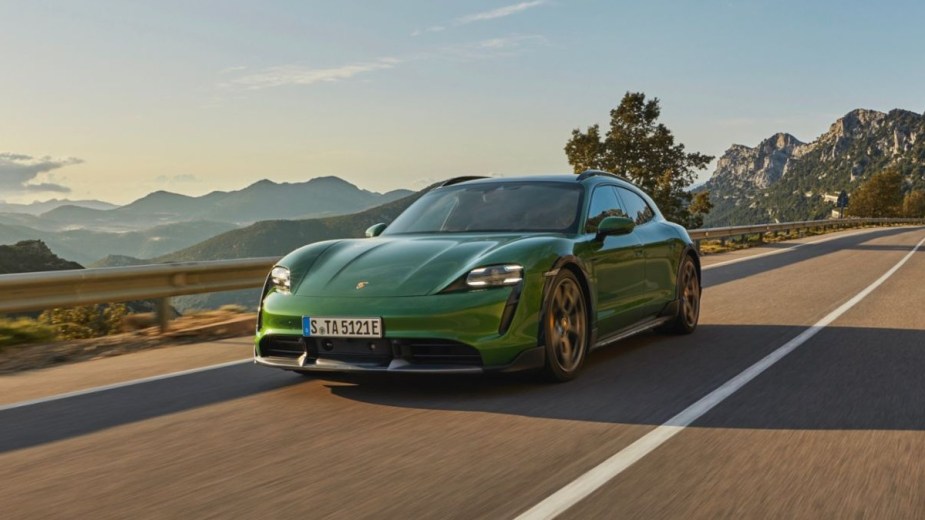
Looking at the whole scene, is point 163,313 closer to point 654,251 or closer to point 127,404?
point 127,404

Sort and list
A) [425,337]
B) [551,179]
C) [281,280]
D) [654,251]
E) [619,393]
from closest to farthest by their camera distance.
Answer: [425,337] < [619,393] < [281,280] < [551,179] < [654,251]

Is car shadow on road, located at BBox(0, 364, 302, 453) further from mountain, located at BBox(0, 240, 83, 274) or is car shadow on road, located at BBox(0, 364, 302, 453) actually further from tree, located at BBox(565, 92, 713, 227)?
tree, located at BBox(565, 92, 713, 227)

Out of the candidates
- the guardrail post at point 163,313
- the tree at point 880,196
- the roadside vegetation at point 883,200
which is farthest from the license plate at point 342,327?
the tree at point 880,196

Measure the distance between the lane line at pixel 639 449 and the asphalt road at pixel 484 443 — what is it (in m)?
0.04

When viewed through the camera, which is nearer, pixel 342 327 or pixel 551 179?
pixel 342 327

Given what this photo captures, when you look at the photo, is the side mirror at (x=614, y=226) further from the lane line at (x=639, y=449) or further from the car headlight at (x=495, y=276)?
the lane line at (x=639, y=449)

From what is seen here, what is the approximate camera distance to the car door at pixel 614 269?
6.85 m

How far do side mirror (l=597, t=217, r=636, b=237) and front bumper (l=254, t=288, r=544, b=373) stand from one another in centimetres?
119

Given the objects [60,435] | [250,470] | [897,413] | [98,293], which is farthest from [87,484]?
[98,293]

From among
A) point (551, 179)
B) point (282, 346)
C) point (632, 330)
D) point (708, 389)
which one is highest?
point (551, 179)

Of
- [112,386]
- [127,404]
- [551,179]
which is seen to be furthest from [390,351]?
[551,179]

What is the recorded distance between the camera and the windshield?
6.97 m

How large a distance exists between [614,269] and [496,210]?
95 cm

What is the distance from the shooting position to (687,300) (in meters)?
8.88
